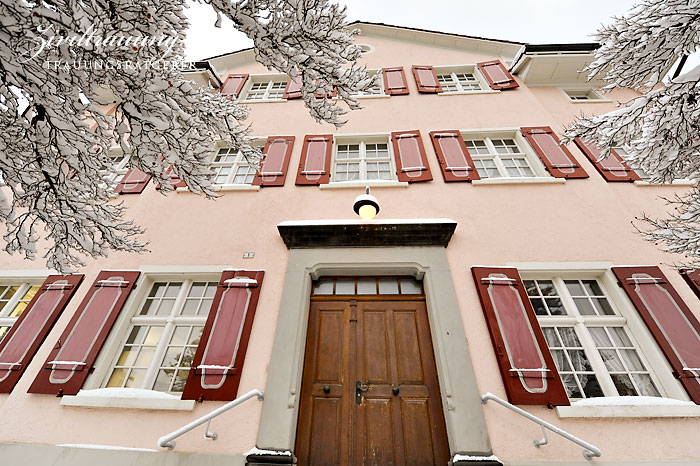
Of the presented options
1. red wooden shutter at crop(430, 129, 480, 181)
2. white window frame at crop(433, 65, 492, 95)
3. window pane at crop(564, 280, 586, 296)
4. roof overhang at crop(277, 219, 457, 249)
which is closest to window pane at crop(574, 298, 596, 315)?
window pane at crop(564, 280, 586, 296)

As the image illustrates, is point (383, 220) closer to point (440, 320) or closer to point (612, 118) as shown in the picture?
point (440, 320)

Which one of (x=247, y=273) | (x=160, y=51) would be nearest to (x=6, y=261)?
(x=247, y=273)

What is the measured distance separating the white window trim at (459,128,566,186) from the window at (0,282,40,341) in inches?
310

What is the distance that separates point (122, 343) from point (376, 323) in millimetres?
3588

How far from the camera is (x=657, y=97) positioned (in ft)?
10.6

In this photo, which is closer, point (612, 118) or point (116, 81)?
point (116, 81)

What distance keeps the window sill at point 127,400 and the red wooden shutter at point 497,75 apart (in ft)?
30.3

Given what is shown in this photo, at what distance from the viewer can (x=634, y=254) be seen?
4.78 metres

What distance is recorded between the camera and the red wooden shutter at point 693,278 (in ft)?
14.2

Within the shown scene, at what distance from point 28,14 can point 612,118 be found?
542 centimetres

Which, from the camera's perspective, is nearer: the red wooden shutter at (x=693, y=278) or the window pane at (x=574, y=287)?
the red wooden shutter at (x=693, y=278)

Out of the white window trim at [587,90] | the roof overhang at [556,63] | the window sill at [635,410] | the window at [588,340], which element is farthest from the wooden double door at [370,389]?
the roof overhang at [556,63]

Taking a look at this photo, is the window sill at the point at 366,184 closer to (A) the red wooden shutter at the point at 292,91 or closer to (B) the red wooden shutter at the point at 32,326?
(A) the red wooden shutter at the point at 292,91

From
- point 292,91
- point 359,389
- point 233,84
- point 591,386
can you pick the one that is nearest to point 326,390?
point 359,389
